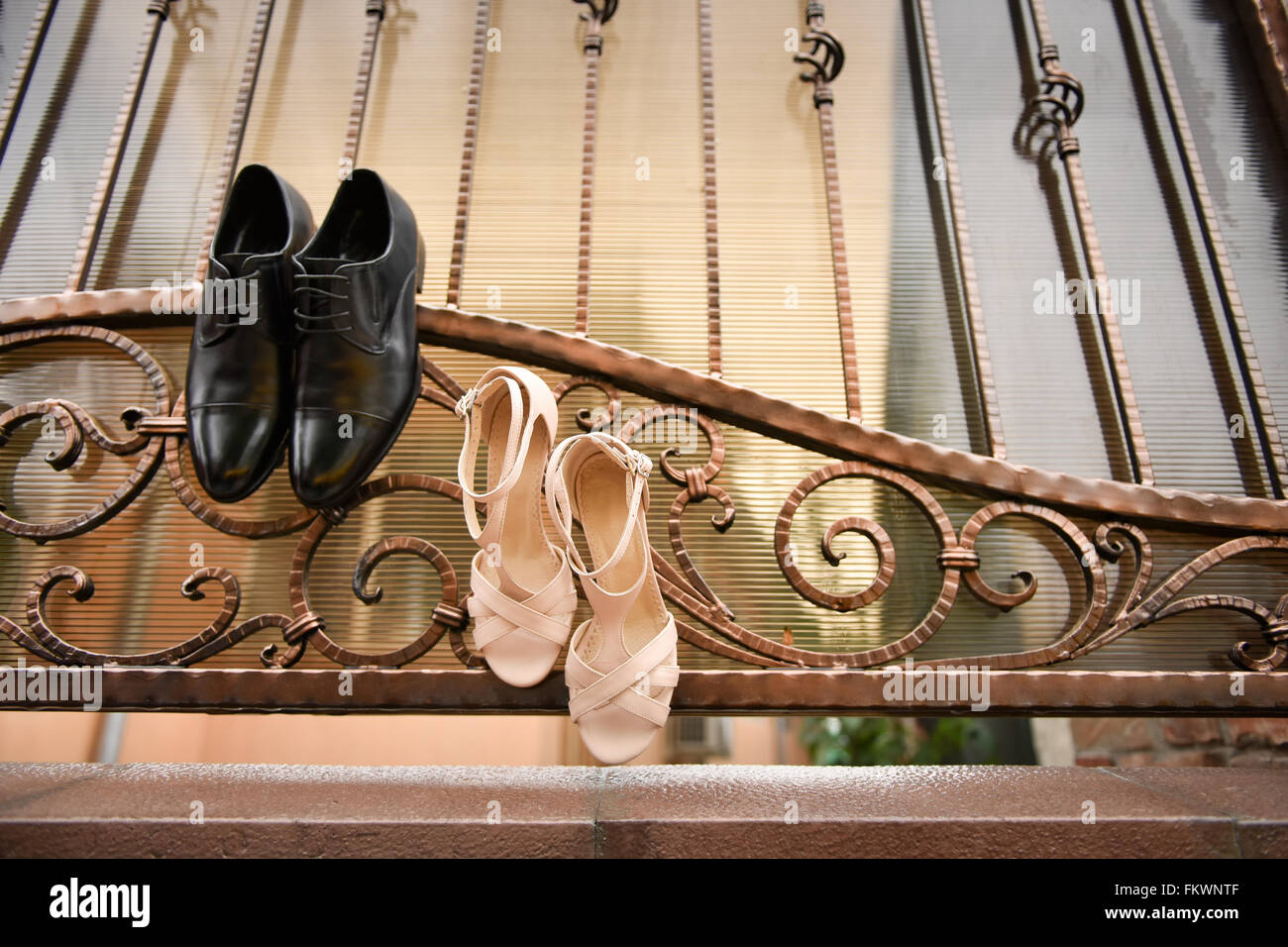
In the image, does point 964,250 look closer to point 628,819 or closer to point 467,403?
point 467,403

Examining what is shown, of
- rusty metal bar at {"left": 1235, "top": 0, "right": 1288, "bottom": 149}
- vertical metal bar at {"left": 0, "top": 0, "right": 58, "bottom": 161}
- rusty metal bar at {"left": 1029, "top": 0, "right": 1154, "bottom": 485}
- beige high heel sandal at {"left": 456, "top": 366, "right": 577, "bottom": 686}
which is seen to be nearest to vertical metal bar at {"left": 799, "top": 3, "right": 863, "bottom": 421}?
rusty metal bar at {"left": 1029, "top": 0, "right": 1154, "bottom": 485}

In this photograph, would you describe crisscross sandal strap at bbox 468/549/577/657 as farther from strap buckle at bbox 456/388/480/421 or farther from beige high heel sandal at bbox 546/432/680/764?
strap buckle at bbox 456/388/480/421

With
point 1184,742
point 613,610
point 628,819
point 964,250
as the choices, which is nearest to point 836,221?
point 964,250

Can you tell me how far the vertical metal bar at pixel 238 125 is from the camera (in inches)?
52.0

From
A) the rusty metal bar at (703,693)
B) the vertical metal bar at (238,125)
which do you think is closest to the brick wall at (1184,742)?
the rusty metal bar at (703,693)

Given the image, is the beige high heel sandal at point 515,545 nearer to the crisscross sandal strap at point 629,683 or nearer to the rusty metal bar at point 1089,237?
the crisscross sandal strap at point 629,683

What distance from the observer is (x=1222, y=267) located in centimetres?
129

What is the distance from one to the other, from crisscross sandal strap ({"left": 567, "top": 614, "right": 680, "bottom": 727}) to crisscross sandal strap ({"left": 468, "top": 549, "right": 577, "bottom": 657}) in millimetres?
55

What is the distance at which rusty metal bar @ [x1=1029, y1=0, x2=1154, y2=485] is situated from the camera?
3.94ft

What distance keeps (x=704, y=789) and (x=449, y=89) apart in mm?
1366

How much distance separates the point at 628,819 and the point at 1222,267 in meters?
1.37

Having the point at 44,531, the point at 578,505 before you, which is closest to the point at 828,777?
the point at 578,505

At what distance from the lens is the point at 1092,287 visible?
51.1 inches
